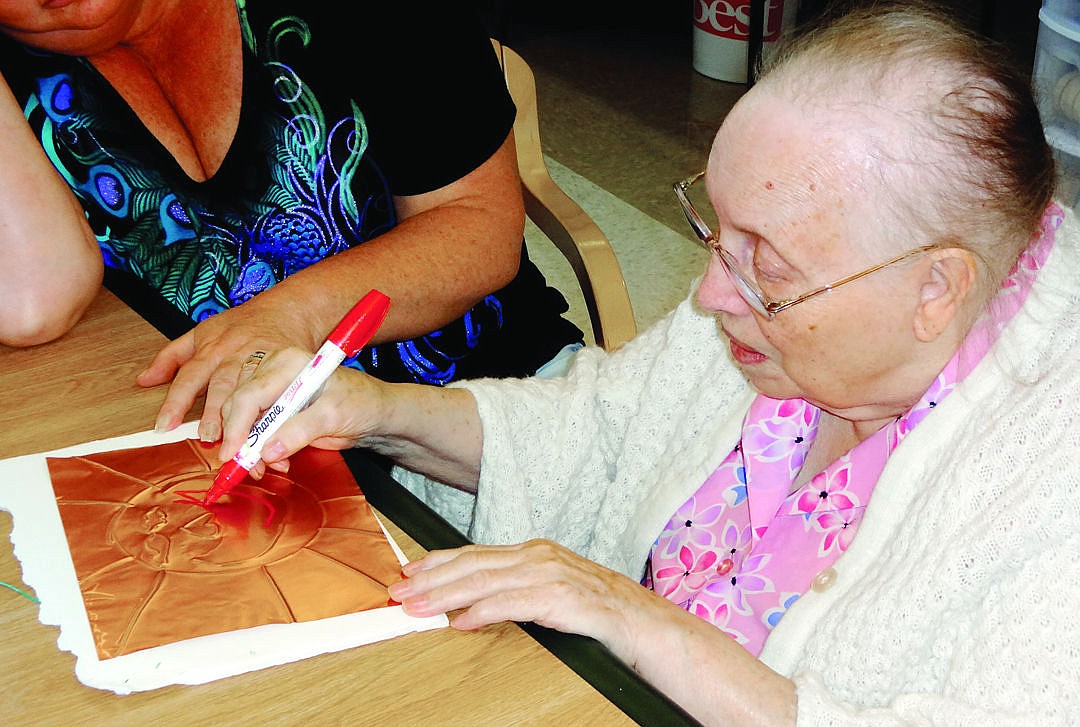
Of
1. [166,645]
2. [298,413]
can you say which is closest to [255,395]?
[298,413]

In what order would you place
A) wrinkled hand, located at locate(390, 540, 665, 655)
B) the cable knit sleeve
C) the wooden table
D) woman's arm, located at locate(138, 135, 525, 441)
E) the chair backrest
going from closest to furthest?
the wooden table, wrinkled hand, located at locate(390, 540, 665, 655), woman's arm, located at locate(138, 135, 525, 441), the cable knit sleeve, the chair backrest

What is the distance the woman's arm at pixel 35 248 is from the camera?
1.31m

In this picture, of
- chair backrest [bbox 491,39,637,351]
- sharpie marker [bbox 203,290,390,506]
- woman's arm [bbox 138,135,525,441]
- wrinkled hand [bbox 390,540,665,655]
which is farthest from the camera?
chair backrest [bbox 491,39,637,351]

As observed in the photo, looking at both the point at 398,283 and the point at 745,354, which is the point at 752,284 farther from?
the point at 398,283

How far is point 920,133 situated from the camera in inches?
39.4

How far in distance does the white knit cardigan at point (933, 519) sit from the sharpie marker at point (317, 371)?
0.93 ft

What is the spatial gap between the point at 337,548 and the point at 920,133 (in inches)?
23.8

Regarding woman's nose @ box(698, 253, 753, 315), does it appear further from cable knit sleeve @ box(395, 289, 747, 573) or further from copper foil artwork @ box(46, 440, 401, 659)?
copper foil artwork @ box(46, 440, 401, 659)

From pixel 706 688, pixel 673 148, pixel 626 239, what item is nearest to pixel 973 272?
pixel 706 688

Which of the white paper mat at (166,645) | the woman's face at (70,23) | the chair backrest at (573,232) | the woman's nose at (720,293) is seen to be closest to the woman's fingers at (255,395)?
the white paper mat at (166,645)

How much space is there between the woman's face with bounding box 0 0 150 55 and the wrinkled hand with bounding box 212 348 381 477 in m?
0.51

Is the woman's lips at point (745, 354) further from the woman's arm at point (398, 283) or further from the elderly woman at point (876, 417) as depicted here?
the woman's arm at point (398, 283)

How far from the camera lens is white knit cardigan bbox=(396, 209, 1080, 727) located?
0.93m

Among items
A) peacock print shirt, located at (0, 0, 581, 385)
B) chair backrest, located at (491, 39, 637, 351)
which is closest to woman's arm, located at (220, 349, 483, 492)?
peacock print shirt, located at (0, 0, 581, 385)
